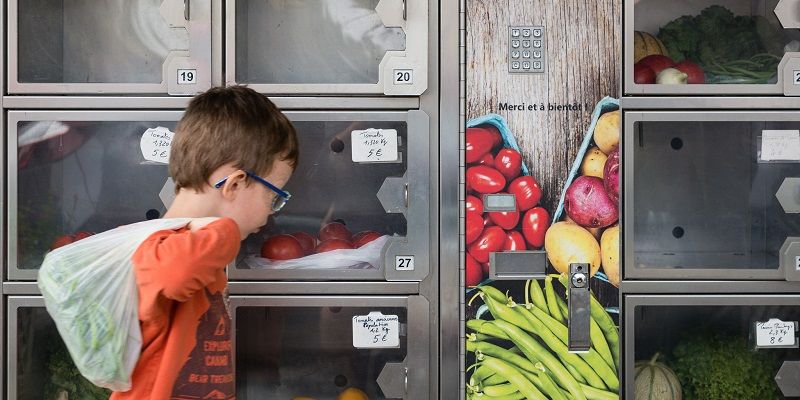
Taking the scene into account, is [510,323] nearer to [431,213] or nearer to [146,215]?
[431,213]

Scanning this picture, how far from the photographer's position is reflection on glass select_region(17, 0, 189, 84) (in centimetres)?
257

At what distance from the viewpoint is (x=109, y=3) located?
2.62 meters

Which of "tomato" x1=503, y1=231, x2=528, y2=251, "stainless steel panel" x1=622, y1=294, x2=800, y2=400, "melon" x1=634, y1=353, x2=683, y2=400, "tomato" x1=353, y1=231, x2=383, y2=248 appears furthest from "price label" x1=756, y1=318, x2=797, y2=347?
"tomato" x1=353, y1=231, x2=383, y2=248

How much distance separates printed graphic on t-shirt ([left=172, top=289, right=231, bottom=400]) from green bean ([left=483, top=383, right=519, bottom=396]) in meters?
0.91

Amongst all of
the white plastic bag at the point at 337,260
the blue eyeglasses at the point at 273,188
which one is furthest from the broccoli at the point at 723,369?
the blue eyeglasses at the point at 273,188

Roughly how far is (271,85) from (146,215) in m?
0.62

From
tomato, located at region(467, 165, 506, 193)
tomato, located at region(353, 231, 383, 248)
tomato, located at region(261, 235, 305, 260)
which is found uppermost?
tomato, located at region(467, 165, 506, 193)

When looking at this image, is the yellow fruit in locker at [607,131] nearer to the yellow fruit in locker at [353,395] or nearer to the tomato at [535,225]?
the tomato at [535,225]

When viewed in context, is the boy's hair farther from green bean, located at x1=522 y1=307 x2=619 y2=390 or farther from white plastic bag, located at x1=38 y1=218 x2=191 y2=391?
green bean, located at x1=522 y1=307 x2=619 y2=390

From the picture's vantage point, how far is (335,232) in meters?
2.49

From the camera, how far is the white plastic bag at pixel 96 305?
1.52 m

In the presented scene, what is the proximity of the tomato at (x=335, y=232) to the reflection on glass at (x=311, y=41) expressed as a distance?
1.61 feet

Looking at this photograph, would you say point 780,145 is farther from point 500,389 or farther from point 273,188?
point 273,188

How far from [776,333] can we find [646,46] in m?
1.05
